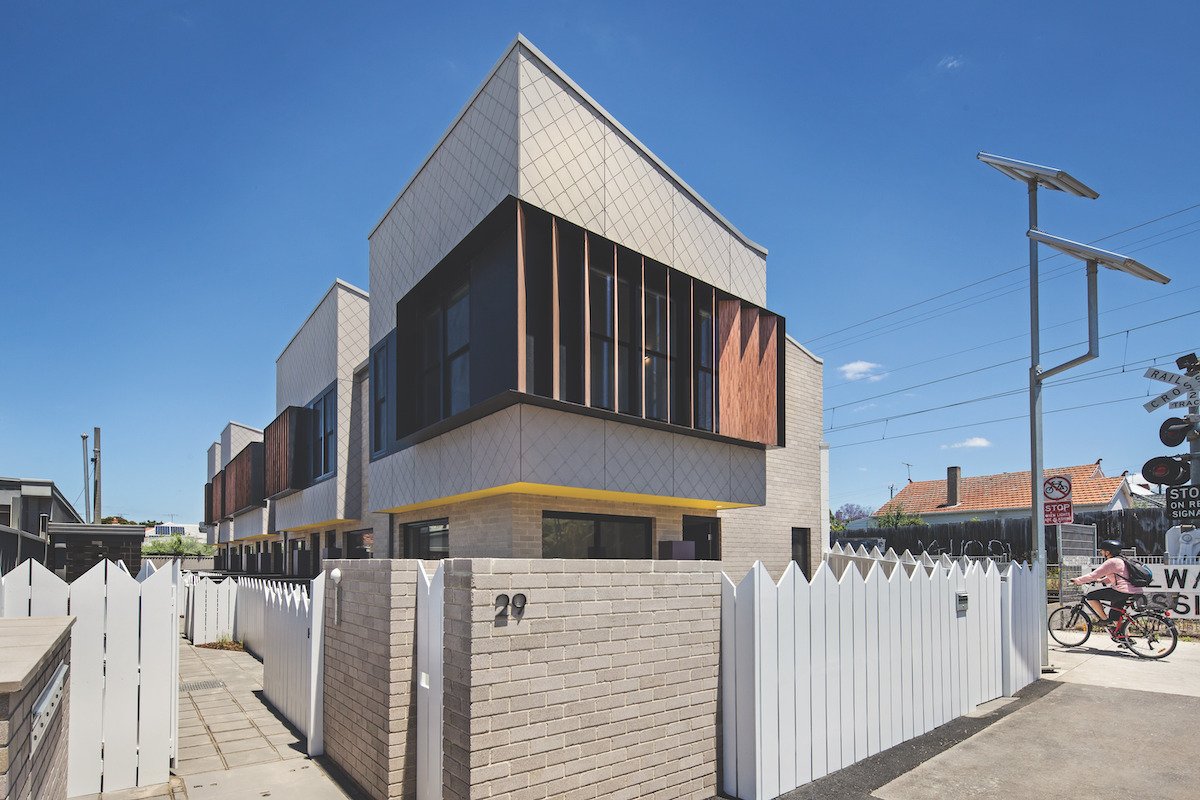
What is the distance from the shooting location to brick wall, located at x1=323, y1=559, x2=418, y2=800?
5.05m

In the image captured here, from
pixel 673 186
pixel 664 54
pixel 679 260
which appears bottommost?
pixel 679 260

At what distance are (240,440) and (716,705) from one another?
110ft

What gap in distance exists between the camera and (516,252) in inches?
344

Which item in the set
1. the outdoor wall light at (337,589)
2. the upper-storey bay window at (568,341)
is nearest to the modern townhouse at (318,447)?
the upper-storey bay window at (568,341)

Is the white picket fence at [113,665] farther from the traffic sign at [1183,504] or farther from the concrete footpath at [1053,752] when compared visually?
the traffic sign at [1183,504]

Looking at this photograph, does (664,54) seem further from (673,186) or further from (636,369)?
(636,369)

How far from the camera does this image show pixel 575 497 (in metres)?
10.3

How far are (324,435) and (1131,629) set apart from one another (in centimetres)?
1766

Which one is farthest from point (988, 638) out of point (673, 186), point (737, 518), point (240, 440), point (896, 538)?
point (240, 440)

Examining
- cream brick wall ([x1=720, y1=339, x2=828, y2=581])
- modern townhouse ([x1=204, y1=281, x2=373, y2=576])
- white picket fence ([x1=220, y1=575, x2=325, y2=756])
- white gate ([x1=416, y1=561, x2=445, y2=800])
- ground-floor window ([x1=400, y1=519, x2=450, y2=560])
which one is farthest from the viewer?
modern townhouse ([x1=204, y1=281, x2=373, y2=576])

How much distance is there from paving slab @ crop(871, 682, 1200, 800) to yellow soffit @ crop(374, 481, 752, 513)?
4982 millimetres

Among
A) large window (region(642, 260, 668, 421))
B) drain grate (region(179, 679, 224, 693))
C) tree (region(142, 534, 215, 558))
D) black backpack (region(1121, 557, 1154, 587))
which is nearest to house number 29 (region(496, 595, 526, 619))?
large window (region(642, 260, 668, 421))

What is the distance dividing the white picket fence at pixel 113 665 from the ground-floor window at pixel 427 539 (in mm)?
6063

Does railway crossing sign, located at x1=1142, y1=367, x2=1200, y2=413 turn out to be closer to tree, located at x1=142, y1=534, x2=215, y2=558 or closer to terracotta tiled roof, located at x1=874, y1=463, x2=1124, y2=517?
terracotta tiled roof, located at x1=874, y1=463, x2=1124, y2=517
